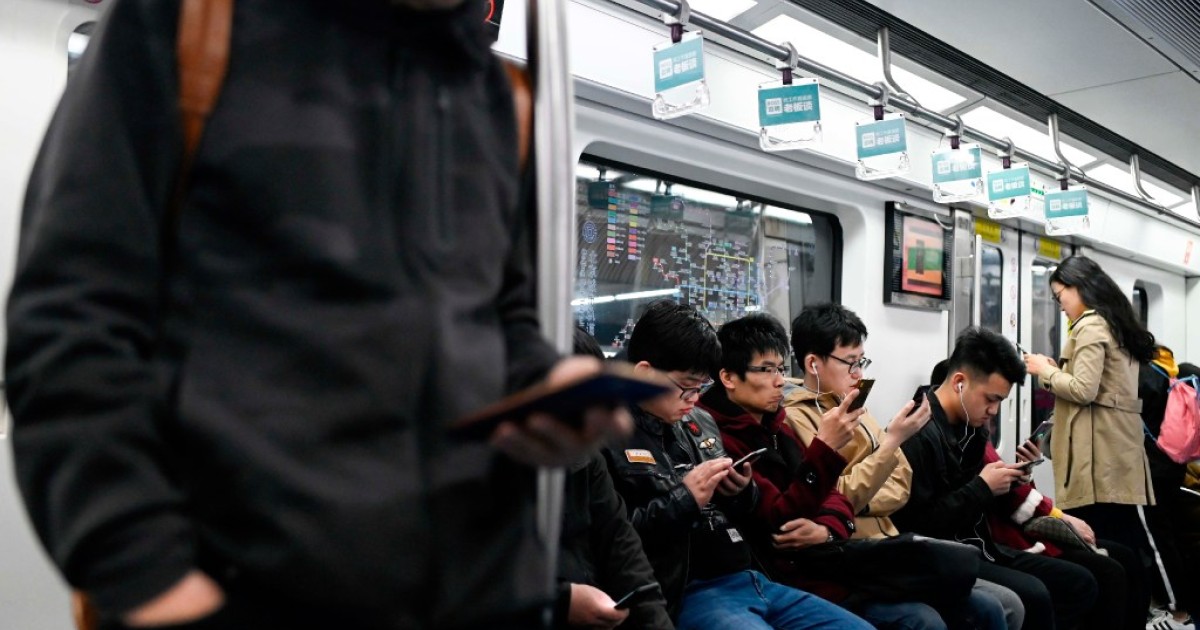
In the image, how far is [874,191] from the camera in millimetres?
4379

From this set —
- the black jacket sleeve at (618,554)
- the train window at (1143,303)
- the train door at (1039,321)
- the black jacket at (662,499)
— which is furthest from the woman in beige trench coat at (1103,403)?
the train window at (1143,303)

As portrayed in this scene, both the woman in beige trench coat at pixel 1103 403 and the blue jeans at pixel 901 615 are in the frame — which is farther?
the woman in beige trench coat at pixel 1103 403

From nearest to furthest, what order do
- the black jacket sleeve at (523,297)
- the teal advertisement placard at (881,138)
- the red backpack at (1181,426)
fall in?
the black jacket sleeve at (523,297)
the teal advertisement placard at (881,138)
the red backpack at (1181,426)

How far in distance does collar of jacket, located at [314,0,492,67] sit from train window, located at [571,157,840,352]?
243 centimetres

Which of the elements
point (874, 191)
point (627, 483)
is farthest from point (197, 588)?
point (874, 191)

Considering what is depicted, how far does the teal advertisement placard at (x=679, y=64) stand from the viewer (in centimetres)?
275

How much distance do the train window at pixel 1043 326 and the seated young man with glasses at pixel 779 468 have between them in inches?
148

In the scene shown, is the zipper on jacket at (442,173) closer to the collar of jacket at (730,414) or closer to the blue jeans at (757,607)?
the blue jeans at (757,607)

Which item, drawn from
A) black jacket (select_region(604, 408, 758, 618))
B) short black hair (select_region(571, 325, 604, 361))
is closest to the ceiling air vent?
black jacket (select_region(604, 408, 758, 618))

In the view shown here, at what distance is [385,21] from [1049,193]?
5130 mm

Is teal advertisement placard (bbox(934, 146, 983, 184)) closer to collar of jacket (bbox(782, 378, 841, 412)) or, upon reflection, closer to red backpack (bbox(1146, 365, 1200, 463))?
collar of jacket (bbox(782, 378, 841, 412))

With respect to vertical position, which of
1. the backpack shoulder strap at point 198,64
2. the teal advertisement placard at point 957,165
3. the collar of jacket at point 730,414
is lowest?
the collar of jacket at point 730,414

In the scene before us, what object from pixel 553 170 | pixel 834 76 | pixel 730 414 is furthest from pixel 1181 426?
pixel 553 170

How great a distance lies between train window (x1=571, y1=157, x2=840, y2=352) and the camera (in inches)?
133
